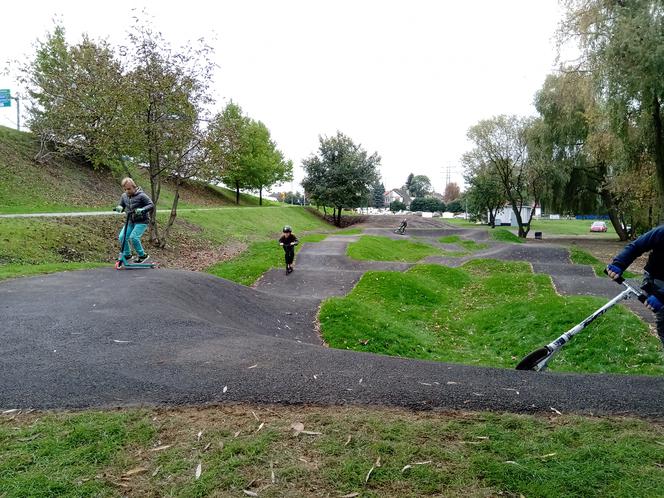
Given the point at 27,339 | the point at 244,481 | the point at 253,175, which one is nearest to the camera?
the point at 244,481

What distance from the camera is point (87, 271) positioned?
33.0ft

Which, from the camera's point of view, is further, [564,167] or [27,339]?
[564,167]

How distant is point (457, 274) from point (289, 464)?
605 inches

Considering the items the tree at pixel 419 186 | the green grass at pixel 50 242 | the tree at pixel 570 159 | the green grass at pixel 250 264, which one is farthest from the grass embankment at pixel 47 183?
the tree at pixel 419 186

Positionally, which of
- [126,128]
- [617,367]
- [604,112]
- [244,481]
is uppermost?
[604,112]

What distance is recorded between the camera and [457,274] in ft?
57.0

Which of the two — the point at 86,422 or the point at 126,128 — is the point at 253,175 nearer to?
the point at 126,128

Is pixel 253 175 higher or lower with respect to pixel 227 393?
higher

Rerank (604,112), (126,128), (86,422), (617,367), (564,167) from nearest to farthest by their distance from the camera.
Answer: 1. (86,422)
2. (617,367)
3. (126,128)
4. (604,112)
5. (564,167)

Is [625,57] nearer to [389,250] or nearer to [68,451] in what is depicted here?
[389,250]

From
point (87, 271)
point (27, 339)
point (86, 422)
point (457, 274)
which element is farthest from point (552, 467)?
point (457, 274)

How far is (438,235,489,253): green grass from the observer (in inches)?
1100

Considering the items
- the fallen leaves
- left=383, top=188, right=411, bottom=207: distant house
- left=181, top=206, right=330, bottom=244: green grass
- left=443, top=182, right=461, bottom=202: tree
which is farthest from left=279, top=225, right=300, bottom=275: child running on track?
left=383, top=188, right=411, bottom=207: distant house

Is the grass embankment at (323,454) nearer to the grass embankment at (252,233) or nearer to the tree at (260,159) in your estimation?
the grass embankment at (252,233)
